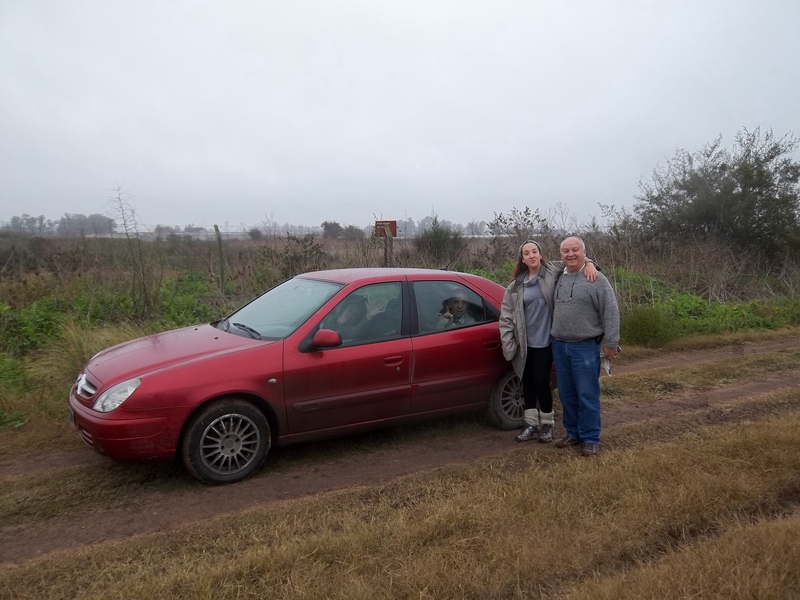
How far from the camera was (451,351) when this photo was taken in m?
5.58

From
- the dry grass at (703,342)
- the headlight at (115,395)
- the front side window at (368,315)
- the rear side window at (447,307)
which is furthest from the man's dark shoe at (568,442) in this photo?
the dry grass at (703,342)

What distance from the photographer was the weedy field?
10.5ft

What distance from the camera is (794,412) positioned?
19.9 ft

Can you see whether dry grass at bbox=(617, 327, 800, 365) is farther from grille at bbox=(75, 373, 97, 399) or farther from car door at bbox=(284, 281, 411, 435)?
grille at bbox=(75, 373, 97, 399)

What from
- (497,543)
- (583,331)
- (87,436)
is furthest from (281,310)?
(497,543)

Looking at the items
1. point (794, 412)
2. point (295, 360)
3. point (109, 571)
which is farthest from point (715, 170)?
point (109, 571)

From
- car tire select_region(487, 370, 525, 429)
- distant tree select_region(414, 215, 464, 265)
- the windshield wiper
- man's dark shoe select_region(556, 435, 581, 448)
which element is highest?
distant tree select_region(414, 215, 464, 265)

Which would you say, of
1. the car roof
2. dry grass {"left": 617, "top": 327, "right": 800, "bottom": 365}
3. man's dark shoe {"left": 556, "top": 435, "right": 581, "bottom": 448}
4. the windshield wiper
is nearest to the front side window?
the car roof

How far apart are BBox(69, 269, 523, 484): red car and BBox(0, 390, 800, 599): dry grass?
2.38 feet

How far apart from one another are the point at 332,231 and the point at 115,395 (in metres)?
8.53

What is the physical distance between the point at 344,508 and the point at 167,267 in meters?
7.17

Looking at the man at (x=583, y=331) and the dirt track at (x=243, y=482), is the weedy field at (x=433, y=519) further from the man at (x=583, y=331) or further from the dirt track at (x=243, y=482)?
the man at (x=583, y=331)

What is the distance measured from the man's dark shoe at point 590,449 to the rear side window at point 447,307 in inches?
55.4

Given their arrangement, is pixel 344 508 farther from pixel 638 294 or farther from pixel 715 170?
pixel 715 170
